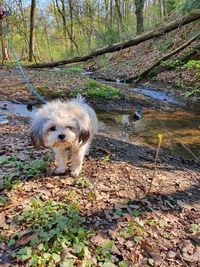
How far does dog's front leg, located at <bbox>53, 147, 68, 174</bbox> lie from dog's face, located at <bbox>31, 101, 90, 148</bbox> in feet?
0.71

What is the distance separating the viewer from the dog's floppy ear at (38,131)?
13.6ft

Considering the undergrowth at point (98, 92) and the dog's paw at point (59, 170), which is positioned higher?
the dog's paw at point (59, 170)

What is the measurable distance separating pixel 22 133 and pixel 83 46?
1105 inches

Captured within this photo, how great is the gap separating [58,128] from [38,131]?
0.27m

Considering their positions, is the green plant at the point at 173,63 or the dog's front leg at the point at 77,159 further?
the green plant at the point at 173,63

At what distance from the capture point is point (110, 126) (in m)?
7.98

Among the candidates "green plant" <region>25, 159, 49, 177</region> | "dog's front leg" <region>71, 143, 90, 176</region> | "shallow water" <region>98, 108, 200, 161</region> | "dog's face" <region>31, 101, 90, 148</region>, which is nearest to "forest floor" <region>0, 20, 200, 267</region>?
"green plant" <region>25, 159, 49, 177</region>

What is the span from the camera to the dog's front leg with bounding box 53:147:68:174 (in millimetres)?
4445

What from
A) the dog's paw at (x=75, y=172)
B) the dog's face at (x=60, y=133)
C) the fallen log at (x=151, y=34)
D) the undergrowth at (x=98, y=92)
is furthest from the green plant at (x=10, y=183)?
the fallen log at (x=151, y=34)

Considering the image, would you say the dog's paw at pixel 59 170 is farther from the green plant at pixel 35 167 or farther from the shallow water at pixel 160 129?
the shallow water at pixel 160 129

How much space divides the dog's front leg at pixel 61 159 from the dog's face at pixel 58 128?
0.22m

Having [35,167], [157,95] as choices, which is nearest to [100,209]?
[35,167]

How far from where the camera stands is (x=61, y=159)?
4.53 meters

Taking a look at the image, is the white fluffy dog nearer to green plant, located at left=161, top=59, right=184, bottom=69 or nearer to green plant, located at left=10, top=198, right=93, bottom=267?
green plant, located at left=10, top=198, right=93, bottom=267
